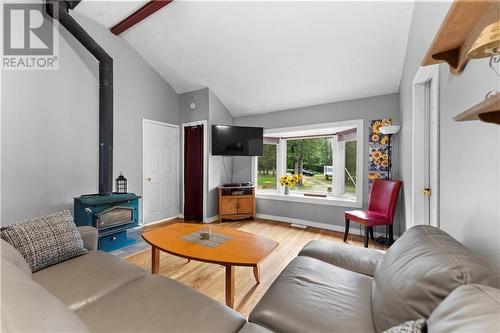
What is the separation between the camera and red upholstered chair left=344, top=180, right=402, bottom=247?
2834mm

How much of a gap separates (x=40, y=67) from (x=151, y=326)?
3.53 metres

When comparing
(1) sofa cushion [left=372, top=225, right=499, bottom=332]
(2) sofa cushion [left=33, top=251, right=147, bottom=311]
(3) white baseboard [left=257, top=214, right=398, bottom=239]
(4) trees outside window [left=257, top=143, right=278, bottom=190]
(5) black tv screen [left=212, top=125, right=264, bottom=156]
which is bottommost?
(3) white baseboard [left=257, top=214, right=398, bottom=239]

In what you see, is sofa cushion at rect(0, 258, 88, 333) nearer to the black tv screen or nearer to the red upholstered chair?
the red upholstered chair

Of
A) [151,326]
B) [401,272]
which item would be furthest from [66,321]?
[401,272]

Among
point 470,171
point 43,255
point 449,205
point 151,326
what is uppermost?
point 470,171

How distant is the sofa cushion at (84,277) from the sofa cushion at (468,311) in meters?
1.49

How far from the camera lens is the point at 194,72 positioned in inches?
153

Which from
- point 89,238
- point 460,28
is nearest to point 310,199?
point 89,238

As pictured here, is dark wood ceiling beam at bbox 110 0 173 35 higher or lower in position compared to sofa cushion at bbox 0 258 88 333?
higher

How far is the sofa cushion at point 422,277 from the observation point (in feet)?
2.52

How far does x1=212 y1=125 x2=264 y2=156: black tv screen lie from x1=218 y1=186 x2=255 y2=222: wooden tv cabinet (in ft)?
2.31

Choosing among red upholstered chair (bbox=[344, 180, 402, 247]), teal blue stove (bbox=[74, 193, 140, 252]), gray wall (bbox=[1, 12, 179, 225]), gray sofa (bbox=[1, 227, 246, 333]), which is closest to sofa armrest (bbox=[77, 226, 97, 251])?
gray sofa (bbox=[1, 227, 246, 333])

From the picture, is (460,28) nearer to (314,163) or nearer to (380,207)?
(380,207)

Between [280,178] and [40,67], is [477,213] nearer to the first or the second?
[280,178]
